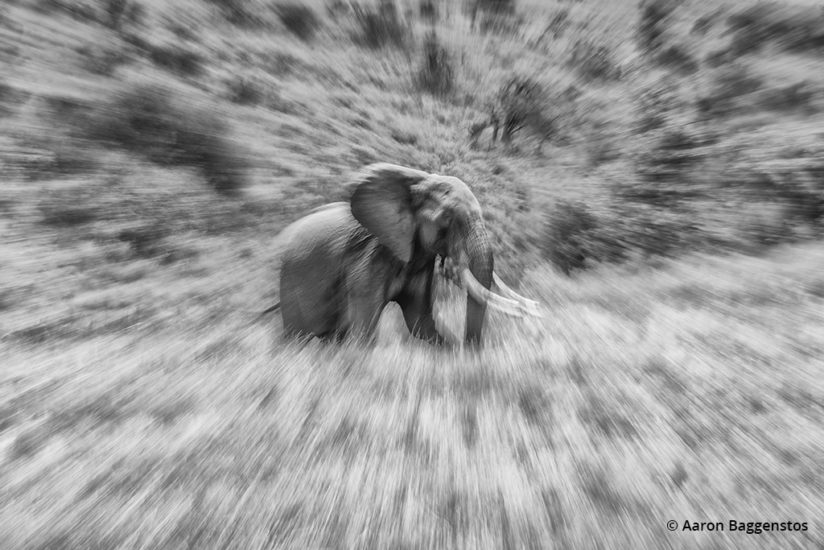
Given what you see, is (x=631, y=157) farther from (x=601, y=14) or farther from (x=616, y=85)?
(x=601, y=14)

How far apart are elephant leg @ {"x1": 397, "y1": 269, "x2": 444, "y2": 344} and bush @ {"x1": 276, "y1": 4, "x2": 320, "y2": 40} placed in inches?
223

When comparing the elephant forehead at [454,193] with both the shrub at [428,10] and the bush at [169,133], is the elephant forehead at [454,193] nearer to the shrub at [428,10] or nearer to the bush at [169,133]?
the bush at [169,133]

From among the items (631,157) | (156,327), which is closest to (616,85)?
(631,157)

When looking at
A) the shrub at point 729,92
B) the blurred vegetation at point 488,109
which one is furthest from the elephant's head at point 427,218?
the shrub at point 729,92

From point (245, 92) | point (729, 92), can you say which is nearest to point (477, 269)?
point (245, 92)

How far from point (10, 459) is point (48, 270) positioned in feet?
7.12

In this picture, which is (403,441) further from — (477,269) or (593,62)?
(593,62)

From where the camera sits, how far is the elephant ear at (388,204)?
8.11ft

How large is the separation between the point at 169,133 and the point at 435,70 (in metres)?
4.41

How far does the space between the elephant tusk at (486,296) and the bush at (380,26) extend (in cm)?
589

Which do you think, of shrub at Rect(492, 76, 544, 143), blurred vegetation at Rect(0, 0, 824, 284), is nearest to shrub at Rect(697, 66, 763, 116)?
blurred vegetation at Rect(0, 0, 824, 284)

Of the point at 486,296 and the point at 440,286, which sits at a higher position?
the point at 486,296

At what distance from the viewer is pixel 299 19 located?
6621mm

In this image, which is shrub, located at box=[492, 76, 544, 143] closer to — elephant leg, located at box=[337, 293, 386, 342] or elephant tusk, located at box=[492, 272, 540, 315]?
elephant tusk, located at box=[492, 272, 540, 315]
